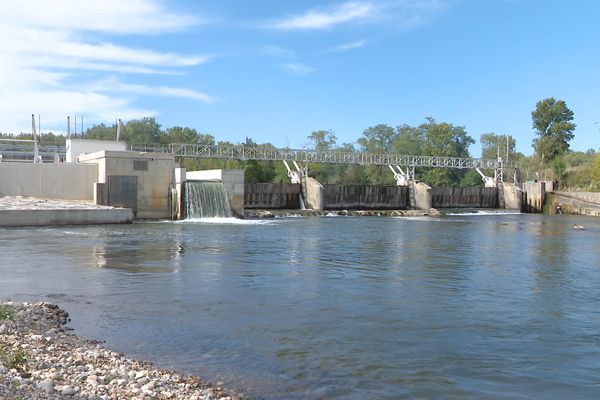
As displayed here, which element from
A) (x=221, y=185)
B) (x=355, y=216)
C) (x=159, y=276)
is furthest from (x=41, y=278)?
(x=355, y=216)

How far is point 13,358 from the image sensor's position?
22.2 feet

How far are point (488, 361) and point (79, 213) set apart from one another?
28.3 meters

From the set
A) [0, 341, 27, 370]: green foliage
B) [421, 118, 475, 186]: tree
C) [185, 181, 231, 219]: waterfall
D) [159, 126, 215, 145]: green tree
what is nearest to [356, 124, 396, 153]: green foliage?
[421, 118, 475, 186]: tree

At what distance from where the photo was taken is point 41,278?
14859 millimetres

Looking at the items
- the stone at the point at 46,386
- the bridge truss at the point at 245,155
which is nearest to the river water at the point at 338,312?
the stone at the point at 46,386

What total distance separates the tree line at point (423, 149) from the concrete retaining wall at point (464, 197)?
503 inches

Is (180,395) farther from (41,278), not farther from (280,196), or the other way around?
(280,196)

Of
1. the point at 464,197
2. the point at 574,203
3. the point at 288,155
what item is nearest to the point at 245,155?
the point at 288,155

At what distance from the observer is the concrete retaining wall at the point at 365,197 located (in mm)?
55125

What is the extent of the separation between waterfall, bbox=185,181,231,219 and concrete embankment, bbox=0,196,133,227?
5.41m

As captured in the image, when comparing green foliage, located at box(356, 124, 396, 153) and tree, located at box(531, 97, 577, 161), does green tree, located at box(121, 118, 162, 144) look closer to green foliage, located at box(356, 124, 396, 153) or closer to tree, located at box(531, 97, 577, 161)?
green foliage, located at box(356, 124, 396, 153)

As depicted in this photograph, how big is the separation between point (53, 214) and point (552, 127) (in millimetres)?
75194

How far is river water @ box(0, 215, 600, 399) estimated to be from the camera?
307 inches

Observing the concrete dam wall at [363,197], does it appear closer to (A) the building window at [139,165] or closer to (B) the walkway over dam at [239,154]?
(B) the walkway over dam at [239,154]
